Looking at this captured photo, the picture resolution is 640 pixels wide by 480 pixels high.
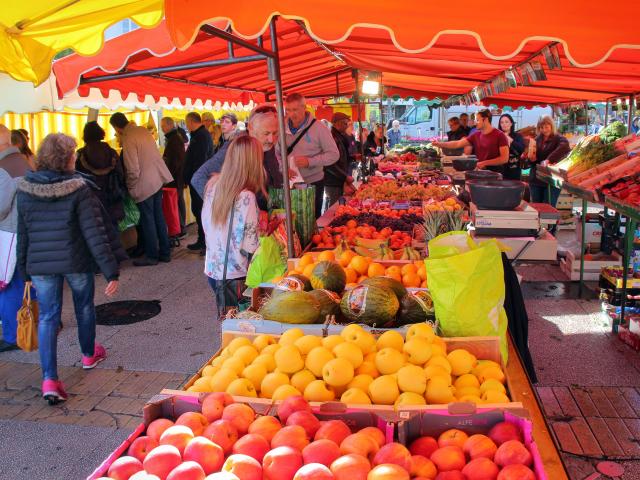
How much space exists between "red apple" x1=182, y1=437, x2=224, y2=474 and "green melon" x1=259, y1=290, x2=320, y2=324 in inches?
42.7

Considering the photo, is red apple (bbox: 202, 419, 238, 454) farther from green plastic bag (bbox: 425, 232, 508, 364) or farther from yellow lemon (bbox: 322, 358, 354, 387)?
green plastic bag (bbox: 425, 232, 508, 364)

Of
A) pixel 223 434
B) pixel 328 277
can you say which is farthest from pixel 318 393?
pixel 328 277

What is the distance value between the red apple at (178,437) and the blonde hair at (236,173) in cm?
233

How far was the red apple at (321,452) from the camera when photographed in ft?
5.32

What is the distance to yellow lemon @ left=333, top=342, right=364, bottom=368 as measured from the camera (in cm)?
221

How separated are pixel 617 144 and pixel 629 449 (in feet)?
15.6

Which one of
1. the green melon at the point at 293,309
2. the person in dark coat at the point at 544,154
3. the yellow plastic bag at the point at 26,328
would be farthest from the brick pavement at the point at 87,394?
the person in dark coat at the point at 544,154

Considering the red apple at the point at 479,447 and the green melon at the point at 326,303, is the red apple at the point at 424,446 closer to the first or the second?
the red apple at the point at 479,447

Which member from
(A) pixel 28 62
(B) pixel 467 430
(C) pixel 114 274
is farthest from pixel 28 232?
(B) pixel 467 430

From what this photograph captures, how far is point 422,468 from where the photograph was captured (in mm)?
1648

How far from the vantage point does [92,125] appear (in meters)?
7.75

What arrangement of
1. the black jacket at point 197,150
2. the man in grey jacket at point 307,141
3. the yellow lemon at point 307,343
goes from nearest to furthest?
the yellow lemon at point 307,343 → the man in grey jacket at point 307,141 → the black jacket at point 197,150

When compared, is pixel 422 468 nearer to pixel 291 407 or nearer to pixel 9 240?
pixel 291 407

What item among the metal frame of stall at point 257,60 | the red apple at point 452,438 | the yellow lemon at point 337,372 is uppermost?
the metal frame of stall at point 257,60
